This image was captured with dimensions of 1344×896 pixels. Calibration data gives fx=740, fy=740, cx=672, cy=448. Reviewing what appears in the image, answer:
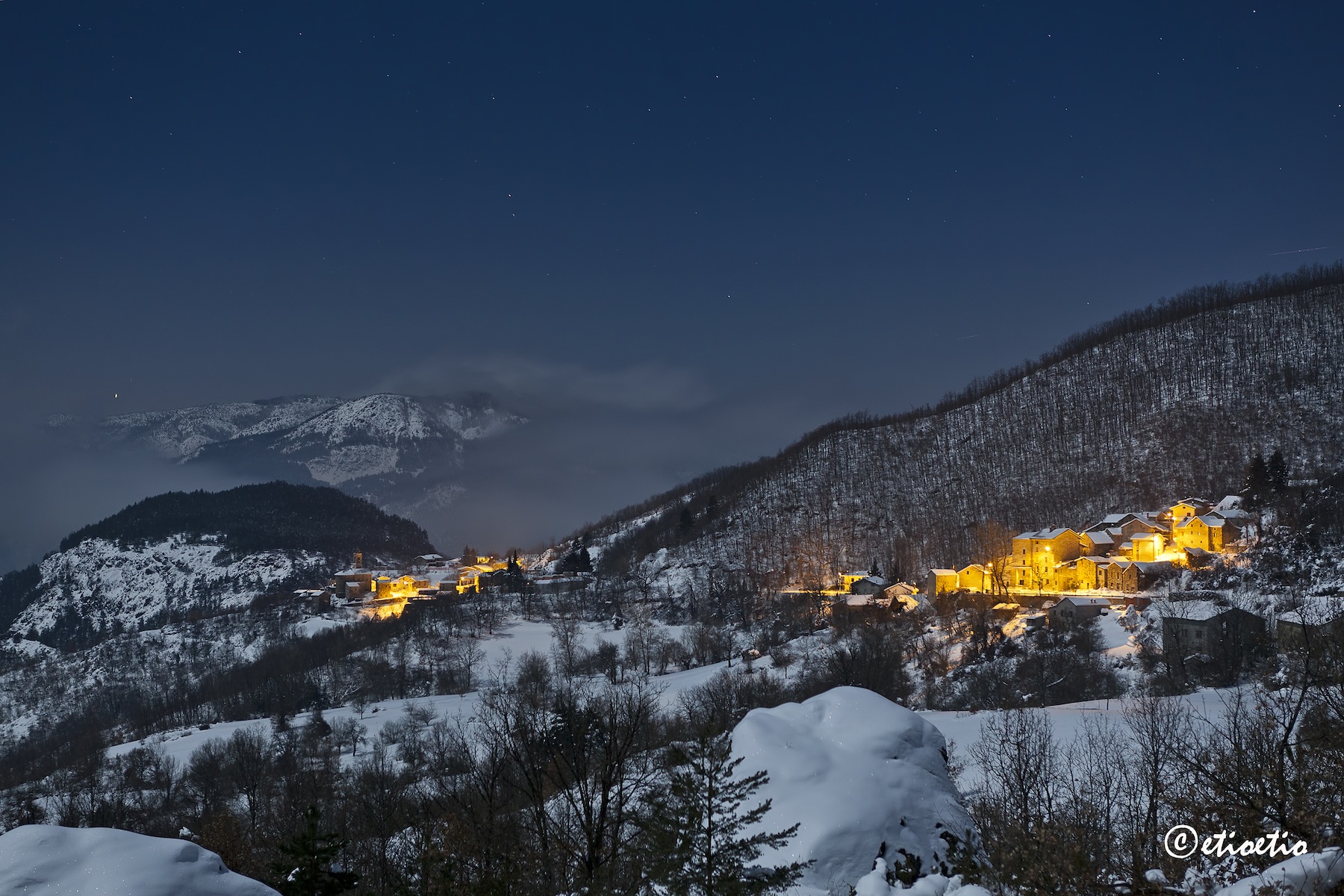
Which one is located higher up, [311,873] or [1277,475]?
[1277,475]

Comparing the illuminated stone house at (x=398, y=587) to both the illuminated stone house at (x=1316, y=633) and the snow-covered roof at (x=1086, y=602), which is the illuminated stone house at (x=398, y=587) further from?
the illuminated stone house at (x=1316, y=633)

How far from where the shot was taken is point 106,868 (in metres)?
6.09

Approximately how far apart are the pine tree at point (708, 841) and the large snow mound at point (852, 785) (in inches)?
42.0

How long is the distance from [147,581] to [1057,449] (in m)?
168

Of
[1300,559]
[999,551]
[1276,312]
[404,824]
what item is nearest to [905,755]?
[404,824]

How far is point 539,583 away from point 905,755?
95.4m

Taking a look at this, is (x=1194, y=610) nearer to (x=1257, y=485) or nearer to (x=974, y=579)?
(x=974, y=579)

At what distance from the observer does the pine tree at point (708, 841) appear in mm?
10250

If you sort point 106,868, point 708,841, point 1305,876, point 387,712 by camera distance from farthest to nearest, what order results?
point 387,712 < point 708,841 < point 1305,876 < point 106,868

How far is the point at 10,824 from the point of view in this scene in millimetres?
40188

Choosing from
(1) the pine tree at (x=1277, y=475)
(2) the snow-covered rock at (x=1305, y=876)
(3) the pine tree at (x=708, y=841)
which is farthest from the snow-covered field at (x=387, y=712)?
(1) the pine tree at (x=1277, y=475)

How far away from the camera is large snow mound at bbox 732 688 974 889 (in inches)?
495

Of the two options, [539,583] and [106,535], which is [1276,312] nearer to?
[539,583]

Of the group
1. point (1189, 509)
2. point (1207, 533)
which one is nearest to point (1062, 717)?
point (1207, 533)
